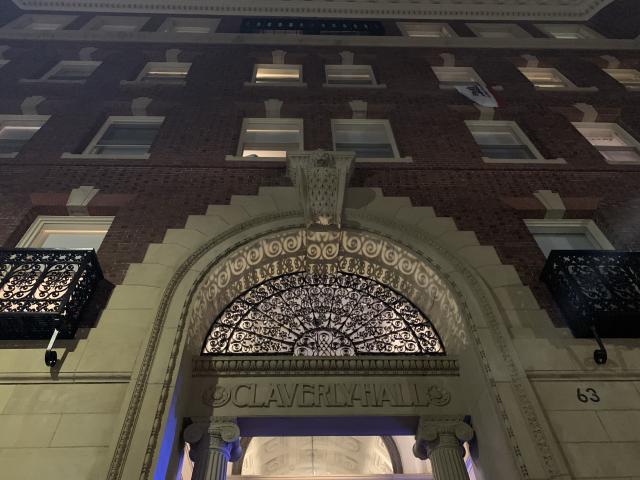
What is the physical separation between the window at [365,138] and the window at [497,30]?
404 inches

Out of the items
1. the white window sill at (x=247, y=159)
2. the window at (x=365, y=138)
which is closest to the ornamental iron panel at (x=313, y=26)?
the window at (x=365, y=138)

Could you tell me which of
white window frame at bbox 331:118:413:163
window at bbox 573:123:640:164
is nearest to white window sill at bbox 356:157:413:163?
white window frame at bbox 331:118:413:163

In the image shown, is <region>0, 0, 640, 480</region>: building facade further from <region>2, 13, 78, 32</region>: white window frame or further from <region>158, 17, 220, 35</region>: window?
<region>158, 17, 220, 35</region>: window

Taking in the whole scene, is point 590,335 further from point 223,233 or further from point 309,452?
point 309,452

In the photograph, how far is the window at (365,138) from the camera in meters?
11.4

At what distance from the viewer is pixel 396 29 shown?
19.2 m

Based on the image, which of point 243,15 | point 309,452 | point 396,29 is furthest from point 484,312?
point 243,15

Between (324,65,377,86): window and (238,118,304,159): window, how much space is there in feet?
13.1

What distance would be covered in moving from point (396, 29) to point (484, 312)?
51.7ft

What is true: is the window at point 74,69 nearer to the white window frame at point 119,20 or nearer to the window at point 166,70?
the window at point 166,70

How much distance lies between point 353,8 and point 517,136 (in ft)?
37.8

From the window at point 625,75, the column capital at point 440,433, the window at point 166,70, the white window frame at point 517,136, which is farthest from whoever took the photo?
the window at point 625,75

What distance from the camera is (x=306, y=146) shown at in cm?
1115

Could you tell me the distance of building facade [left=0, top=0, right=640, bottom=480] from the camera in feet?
18.9
